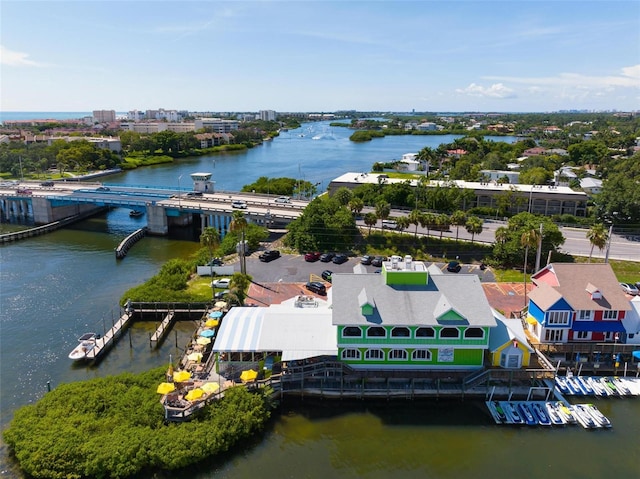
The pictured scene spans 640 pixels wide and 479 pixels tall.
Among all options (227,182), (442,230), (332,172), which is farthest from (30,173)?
(442,230)

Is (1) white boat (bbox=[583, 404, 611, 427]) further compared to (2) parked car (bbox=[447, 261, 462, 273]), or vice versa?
(2) parked car (bbox=[447, 261, 462, 273])

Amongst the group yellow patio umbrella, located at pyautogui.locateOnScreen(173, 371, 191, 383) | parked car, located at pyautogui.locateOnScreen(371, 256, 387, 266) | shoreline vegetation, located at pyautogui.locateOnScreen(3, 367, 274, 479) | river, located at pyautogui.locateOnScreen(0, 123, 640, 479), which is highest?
parked car, located at pyautogui.locateOnScreen(371, 256, 387, 266)

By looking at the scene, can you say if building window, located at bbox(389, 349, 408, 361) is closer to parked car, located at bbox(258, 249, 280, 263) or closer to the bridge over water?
parked car, located at bbox(258, 249, 280, 263)

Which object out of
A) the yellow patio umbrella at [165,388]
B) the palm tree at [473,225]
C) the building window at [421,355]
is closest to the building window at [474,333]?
the building window at [421,355]

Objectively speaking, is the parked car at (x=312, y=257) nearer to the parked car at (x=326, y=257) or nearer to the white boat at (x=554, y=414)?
the parked car at (x=326, y=257)

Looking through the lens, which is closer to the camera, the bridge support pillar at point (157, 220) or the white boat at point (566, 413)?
the white boat at point (566, 413)

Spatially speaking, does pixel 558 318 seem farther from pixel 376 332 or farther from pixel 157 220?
pixel 157 220

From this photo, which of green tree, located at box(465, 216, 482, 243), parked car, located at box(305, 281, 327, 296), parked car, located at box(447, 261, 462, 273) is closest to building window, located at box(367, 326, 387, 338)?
parked car, located at box(305, 281, 327, 296)
